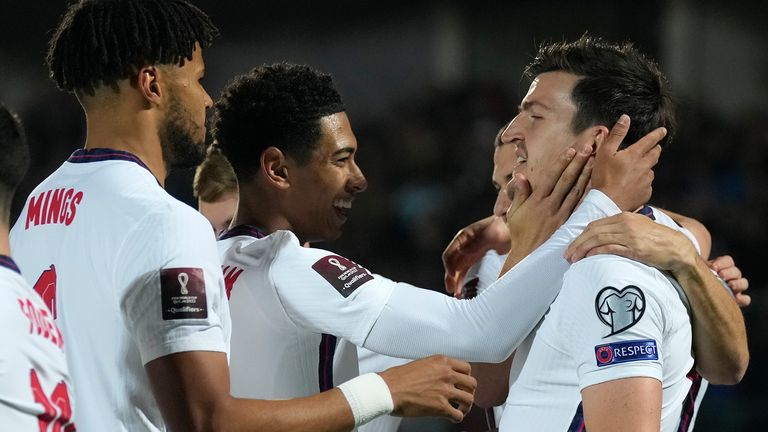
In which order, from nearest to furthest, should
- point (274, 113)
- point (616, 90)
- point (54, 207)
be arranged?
1. point (54, 207)
2. point (616, 90)
3. point (274, 113)

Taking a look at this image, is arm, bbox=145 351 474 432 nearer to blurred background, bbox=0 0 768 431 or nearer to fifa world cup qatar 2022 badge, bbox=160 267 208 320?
fifa world cup qatar 2022 badge, bbox=160 267 208 320

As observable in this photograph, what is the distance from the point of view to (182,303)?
2.29 meters

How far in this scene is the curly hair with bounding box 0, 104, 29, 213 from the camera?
2.00 m

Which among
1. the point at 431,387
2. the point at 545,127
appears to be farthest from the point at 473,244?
the point at 431,387

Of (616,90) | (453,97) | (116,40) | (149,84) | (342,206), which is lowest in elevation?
(453,97)

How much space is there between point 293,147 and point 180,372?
1.01 meters

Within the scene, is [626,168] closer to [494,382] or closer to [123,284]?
[494,382]

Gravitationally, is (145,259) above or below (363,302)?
above

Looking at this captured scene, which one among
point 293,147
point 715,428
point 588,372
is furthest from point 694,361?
point 715,428

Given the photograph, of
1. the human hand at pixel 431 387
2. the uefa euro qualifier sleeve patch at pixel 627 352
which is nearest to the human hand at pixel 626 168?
the uefa euro qualifier sleeve patch at pixel 627 352

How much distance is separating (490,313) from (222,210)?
1.47 m

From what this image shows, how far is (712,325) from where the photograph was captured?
2.60 meters

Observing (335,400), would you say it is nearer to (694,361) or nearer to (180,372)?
(180,372)

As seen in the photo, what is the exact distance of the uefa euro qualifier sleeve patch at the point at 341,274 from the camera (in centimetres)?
273
